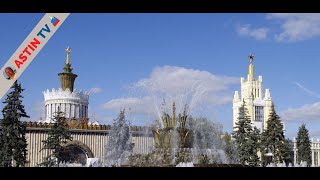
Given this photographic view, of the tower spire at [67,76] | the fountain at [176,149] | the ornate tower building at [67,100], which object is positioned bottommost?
the fountain at [176,149]

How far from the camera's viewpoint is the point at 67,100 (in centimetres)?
4975

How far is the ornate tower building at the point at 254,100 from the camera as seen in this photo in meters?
77.5

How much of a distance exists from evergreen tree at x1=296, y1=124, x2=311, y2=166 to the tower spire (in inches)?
928

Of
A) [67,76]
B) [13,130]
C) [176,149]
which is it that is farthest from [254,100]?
[176,149]

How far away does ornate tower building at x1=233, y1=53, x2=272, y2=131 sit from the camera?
77.5m

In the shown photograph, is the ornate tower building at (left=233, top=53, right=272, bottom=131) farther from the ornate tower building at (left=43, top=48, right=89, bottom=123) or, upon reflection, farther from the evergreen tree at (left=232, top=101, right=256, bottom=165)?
the evergreen tree at (left=232, top=101, right=256, bottom=165)

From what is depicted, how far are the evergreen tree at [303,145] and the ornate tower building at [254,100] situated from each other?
95.2 feet

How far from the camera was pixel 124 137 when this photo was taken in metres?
42.1

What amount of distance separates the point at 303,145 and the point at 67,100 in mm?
23585

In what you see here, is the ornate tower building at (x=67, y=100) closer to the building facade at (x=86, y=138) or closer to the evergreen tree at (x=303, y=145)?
the building facade at (x=86, y=138)

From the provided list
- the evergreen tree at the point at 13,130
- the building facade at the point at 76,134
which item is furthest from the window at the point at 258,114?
the evergreen tree at the point at 13,130
